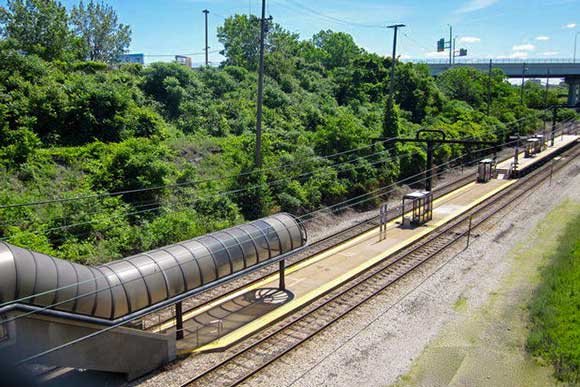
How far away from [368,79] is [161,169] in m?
46.6

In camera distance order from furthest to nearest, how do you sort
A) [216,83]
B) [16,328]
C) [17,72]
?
[216,83], [17,72], [16,328]

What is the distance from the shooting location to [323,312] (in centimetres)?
1773

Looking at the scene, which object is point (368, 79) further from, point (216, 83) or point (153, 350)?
point (153, 350)

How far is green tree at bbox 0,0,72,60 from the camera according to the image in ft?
133

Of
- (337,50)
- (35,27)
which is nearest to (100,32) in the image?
(35,27)

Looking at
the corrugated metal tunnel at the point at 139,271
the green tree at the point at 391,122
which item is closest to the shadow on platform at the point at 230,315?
the corrugated metal tunnel at the point at 139,271

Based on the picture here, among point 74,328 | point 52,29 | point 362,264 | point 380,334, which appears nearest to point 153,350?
point 74,328

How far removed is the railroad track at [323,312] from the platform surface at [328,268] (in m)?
0.30

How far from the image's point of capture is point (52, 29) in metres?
40.9

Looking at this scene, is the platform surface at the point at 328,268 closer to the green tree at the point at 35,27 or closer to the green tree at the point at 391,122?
the green tree at the point at 391,122

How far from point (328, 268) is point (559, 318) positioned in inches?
371

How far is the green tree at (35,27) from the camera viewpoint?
4050 centimetres

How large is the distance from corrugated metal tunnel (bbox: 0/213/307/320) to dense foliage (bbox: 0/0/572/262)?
3187 mm

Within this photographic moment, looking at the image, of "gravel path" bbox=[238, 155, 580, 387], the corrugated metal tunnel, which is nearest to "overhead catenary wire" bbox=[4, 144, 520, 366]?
the corrugated metal tunnel
